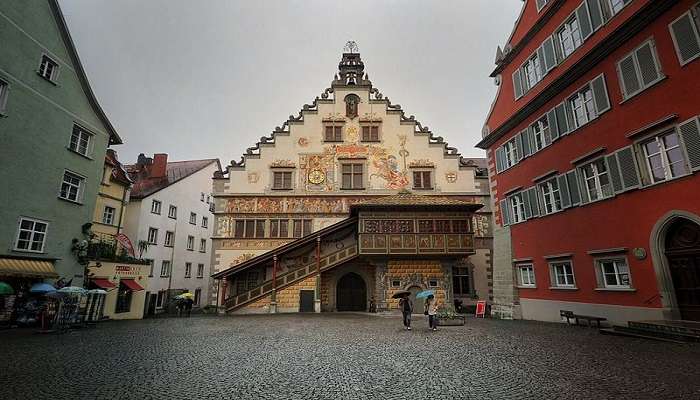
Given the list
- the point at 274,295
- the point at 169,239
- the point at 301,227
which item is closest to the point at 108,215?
the point at 169,239

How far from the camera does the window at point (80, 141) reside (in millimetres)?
17750

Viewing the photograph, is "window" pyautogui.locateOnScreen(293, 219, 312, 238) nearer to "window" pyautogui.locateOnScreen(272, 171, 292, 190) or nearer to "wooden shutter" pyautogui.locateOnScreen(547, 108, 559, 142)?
"window" pyautogui.locateOnScreen(272, 171, 292, 190)

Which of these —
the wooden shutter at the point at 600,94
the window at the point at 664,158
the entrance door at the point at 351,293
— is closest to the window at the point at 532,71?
the wooden shutter at the point at 600,94

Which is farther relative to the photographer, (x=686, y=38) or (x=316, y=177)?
(x=316, y=177)

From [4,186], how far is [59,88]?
5.76 m

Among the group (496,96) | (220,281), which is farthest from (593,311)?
(220,281)

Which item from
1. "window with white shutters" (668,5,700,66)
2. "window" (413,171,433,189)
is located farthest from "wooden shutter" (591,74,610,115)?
"window" (413,171,433,189)

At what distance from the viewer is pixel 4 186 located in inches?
554

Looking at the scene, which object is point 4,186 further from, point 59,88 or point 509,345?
point 509,345

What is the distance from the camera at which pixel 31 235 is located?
15188mm

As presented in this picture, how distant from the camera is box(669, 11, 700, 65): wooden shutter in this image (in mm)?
9617

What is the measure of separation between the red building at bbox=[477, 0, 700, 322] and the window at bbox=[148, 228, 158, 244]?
24.8 meters

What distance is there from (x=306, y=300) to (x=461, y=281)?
1085cm

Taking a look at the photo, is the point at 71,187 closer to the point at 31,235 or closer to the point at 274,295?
the point at 31,235
